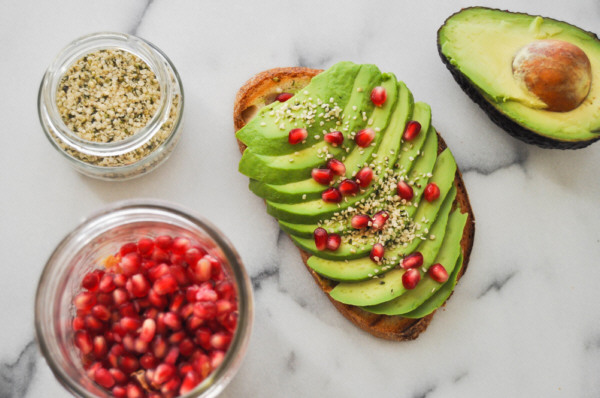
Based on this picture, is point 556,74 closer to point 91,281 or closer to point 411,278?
point 411,278

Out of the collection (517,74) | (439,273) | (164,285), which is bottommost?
(439,273)

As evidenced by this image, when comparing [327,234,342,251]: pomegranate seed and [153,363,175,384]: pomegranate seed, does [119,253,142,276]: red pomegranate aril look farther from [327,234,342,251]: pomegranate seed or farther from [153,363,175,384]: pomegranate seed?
[327,234,342,251]: pomegranate seed

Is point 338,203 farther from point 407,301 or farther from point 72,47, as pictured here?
point 72,47

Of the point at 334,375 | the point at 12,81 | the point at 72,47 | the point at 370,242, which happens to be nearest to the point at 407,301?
the point at 370,242

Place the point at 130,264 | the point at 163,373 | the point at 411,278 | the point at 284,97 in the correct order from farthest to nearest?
the point at 284,97, the point at 411,278, the point at 130,264, the point at 163,373

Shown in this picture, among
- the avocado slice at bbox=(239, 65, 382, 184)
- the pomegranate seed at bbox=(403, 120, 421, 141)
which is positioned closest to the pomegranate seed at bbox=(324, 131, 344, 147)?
the avocado slice at bbox=(239, 65, 382, 184)

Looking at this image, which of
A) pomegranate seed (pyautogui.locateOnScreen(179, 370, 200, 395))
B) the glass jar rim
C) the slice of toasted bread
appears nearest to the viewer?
pomegranate seed (pyautogui.locateOnScreen(179, 370, 200, 395))

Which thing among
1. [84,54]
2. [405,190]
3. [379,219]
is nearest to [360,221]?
[379,219]
